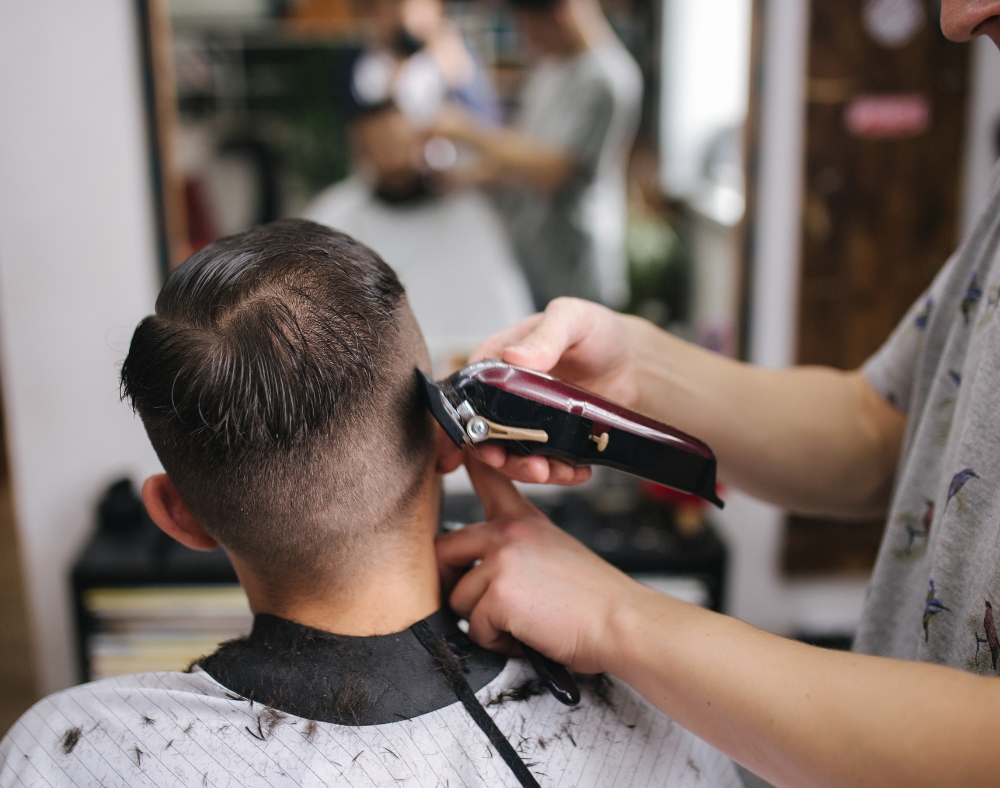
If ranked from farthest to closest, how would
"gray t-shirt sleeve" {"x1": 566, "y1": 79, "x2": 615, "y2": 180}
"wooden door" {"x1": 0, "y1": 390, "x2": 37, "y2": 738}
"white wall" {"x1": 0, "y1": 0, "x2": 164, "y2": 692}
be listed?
"wooden door" {"x1": 0, "y1": 390, "x2": 37, "y2": 738}, "gray t-shirt sleeve" {"x1": 566, "y1": 79, "x2": 615, "y2": 180}, "white wall" {"x1": 0, "y1": 0, "x2": 164, "y2": 692}

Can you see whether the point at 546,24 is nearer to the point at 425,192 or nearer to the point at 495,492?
the point at 425,192

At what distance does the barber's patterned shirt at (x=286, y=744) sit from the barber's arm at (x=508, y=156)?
1.67 m

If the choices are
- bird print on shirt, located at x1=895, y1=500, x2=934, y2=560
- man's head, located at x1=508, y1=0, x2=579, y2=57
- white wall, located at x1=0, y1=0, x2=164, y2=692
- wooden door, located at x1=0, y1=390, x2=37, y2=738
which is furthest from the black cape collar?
wooden door, located at x1=0, y1=390, x2=37, y2=738

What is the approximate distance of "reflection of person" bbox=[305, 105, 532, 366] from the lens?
7.58 feet

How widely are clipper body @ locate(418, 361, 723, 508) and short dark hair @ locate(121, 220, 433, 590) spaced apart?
8 centimetres

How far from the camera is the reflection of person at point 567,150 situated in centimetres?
225

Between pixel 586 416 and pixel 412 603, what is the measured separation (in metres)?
0.31

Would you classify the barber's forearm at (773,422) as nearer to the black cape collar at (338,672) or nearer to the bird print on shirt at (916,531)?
the bird print on shirt at (916,531)

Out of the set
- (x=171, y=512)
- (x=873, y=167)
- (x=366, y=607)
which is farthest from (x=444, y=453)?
(x=873, y=167)

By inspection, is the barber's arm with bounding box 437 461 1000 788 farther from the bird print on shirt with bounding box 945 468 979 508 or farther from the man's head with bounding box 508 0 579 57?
the man's head with bounding box 508 0 579 57

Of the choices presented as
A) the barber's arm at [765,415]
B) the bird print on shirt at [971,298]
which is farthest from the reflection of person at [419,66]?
the bird print on shirt at [971,298]

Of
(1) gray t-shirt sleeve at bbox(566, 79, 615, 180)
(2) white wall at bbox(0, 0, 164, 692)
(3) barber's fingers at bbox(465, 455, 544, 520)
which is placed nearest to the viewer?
(3) barber's fingers at bbox(465, 455, 544, 520)

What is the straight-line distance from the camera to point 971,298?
1.05 metres

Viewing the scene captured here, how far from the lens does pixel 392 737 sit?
34.4 inches
